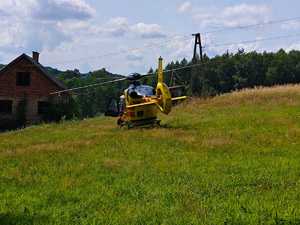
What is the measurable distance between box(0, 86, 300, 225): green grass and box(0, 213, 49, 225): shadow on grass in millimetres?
17

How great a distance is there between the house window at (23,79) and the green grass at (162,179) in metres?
36.4

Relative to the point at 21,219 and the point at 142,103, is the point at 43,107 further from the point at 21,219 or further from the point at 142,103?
the point at 21,219

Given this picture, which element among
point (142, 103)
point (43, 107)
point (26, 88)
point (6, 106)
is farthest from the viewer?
point (43, 107)

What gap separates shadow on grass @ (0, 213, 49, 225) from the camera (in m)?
9.11

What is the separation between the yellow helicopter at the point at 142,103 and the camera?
2822 centimetres

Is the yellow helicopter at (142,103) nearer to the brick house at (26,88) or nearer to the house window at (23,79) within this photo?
the brick house at (26,88)

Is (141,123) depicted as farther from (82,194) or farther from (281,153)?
(82,194)

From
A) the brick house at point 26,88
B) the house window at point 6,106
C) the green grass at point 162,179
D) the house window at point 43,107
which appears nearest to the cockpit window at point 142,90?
the green grass at point 162,179

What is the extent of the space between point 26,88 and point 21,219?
50.3 metres

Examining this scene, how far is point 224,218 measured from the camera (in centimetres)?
888

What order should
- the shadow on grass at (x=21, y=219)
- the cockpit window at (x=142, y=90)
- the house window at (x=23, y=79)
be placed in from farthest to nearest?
the house window at (x=23, y=79) → the cockpit window at (x=142, y=90) → the shadow on grass at (x=21, y=219)

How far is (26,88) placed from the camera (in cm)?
5831

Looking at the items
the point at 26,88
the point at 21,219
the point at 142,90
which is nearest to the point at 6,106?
the point at 26,88

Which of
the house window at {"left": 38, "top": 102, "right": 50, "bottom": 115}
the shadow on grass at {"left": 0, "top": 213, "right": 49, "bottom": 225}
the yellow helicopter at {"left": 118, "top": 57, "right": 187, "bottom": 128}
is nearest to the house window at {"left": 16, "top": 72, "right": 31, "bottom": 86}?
the house window at {"left": 38, "top": 102, "right": 50, "bottom": 115}
